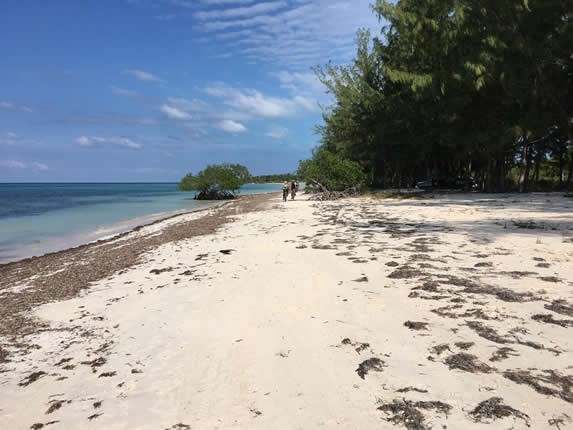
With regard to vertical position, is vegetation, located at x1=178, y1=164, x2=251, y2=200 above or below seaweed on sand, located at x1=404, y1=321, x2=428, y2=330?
above

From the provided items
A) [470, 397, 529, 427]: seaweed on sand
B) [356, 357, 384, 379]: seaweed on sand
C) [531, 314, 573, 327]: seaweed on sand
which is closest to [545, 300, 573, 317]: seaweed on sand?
[531, 314, 573, 327]: seaweed on sand

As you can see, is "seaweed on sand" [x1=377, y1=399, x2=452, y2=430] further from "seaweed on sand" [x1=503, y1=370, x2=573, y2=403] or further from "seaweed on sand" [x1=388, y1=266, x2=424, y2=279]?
"seaweed on sand" [x1=388, y1=266, x2=424, y2=279]

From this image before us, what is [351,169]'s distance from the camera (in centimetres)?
3294

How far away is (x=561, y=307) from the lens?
14.3 ft

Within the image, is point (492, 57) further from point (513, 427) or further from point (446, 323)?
point (513, 427)

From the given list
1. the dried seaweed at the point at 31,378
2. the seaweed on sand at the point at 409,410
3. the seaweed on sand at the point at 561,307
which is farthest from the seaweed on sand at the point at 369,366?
the dried seaweed at the point at 31,378

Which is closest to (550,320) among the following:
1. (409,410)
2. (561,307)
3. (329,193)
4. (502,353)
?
(561,307)

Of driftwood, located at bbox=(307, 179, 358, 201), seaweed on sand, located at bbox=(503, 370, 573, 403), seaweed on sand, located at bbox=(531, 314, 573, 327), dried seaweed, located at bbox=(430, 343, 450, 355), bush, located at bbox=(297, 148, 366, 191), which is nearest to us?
seaweed on sand, located at bbox=(503, 370, 573, 403)

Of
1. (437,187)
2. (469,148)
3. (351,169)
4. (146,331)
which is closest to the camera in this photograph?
(146,331)

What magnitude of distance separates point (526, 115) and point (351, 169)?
1399 cm

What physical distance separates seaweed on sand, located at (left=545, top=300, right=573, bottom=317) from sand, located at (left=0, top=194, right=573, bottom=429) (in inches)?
1.0

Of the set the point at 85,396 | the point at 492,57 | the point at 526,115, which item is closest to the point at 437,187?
the point at 526,115

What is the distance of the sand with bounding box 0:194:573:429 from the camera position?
2.85 metres

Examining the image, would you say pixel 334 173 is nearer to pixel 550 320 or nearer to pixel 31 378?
pixel 550 320
